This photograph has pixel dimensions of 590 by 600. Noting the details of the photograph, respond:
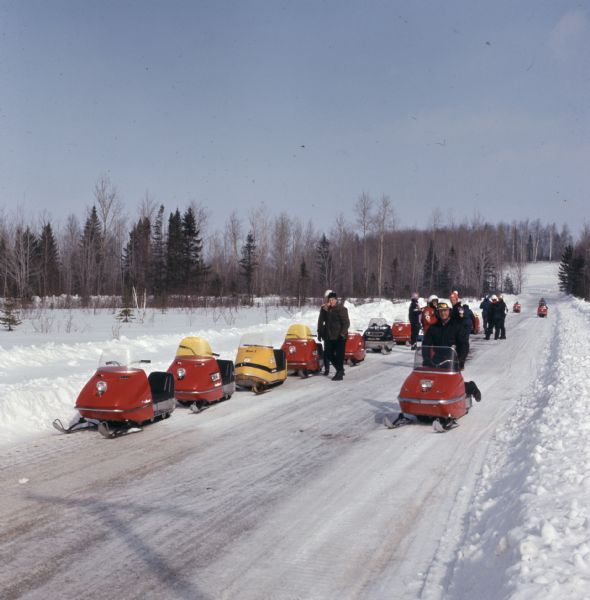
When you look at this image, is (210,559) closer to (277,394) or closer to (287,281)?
(277,394)

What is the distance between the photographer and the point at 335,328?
13.6 meters

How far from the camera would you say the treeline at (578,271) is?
78.8 m

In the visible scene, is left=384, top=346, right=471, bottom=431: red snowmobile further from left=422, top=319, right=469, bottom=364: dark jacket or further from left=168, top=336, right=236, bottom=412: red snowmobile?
left=168, top=336, right=236, bottom=412: red snowmobile

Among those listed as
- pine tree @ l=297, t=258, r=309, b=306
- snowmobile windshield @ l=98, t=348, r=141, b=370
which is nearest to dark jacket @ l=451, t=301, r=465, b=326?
snowmobile windshield @ l=98, t=348, r=141, b=370

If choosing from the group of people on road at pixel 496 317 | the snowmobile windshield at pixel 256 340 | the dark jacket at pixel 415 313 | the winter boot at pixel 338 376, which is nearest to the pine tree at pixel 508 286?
the group of people on road at pixel 496 317

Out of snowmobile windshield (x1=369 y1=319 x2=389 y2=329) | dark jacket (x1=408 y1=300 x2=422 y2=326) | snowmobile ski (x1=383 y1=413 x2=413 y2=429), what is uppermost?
dark jacket (x1=408 y1=300 x2=422 y2=326)

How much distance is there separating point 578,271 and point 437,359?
291ft

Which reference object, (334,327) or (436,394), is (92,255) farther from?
(436,394)

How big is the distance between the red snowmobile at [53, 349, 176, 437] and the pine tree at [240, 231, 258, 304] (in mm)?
60087

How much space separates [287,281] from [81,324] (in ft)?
155

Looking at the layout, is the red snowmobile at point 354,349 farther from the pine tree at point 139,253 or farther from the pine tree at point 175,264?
the pine tree at point 139,253

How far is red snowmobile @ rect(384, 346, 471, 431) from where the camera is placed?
28.1ft

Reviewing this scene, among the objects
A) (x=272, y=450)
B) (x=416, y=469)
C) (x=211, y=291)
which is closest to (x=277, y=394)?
(x=272, y=450)

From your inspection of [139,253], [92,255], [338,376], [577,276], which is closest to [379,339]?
[338,376]
